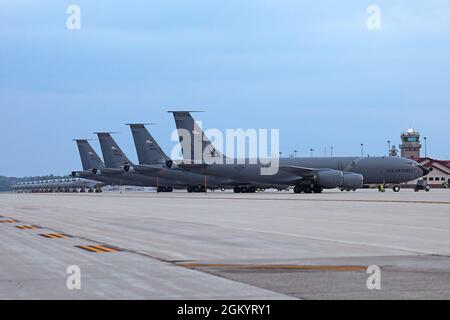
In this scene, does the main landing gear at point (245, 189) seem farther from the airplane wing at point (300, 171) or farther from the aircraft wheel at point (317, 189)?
the aircraft wheel at point (317, 189)

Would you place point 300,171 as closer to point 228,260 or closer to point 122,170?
point 122,170

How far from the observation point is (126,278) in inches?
524

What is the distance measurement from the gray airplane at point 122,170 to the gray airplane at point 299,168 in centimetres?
2053

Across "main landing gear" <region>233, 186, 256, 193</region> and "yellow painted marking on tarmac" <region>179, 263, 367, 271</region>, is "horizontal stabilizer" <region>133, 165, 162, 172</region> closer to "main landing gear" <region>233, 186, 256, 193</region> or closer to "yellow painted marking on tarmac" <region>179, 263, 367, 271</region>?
"main landing gear" <region>233, 186, 256, 193</region>

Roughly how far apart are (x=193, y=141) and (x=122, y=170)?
32344 mm

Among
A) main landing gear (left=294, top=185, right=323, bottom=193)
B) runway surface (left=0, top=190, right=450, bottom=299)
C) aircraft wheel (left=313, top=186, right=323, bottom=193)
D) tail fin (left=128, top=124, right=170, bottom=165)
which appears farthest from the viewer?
tail fin (left=128, top=124, right=170, bottom=165)

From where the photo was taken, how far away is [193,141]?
9869 cm

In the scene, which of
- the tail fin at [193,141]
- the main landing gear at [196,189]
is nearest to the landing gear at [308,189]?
the tail fin at [193,141]

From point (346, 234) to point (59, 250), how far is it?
9547 mm

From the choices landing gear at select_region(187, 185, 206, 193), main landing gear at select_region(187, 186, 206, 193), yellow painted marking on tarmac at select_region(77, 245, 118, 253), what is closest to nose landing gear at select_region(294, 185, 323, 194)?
landing gear at select_region(187, 185, 206, 193)

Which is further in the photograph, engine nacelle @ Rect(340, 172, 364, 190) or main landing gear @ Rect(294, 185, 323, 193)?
main landing gear @ Rect(294, 185, 323, 193)

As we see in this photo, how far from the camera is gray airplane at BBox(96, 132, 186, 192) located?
121 metres
